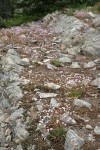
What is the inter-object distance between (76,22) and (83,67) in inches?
213

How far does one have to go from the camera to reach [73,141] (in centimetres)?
845

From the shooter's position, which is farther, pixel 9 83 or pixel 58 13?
pixel 58 13

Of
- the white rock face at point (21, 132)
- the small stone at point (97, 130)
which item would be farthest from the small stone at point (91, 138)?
the white rock face at point (21, 132)

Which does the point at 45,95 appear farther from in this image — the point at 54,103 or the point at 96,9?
the point at 96,9

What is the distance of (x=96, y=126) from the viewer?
9250 millimetres

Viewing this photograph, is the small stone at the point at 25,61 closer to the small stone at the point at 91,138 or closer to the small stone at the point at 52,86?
the small stone at the point at 52,86

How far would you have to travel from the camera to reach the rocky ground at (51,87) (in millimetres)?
8992

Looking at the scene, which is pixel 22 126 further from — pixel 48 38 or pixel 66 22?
pixel 66 22

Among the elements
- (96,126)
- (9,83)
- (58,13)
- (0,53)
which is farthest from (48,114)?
(58,13)

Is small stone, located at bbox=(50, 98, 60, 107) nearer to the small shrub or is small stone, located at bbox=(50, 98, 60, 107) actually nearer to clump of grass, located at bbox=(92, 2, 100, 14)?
the small shrub

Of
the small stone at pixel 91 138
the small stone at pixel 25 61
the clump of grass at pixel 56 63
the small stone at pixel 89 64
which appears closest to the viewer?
the small stone at pixel 91 138

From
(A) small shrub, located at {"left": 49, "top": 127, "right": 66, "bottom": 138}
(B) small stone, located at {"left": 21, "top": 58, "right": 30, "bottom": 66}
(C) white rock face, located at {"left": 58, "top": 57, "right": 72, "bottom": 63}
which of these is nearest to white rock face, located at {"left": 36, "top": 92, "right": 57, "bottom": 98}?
(A) small shrub, located at {"left": 49, "top": 127, "right": 66, "bottom": 138}

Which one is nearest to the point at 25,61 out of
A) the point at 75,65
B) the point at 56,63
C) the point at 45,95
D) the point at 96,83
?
the point at 56,63

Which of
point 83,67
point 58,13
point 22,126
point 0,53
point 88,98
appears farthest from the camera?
point 58,13
